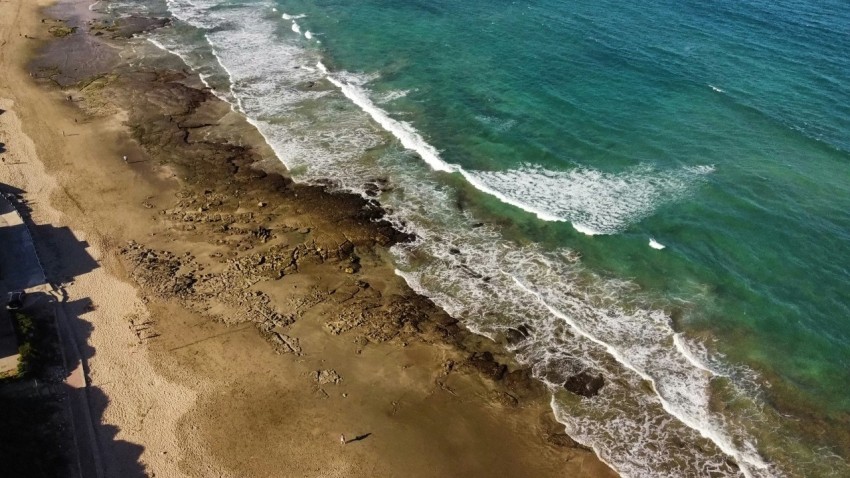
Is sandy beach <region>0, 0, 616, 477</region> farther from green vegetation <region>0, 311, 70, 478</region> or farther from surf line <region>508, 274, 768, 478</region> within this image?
surf line <region>508, 274, 768, 478</region>

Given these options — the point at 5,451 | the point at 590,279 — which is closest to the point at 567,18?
the point at 590,279

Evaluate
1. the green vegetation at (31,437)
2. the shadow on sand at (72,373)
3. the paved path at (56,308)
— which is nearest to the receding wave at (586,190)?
the shadow on sand at (72,373)

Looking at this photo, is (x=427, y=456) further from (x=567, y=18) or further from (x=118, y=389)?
(x=567, y=18)

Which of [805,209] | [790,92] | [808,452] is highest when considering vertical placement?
[790,92]

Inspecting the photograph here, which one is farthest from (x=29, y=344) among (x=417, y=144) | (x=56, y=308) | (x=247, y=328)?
(x=417, y=144)

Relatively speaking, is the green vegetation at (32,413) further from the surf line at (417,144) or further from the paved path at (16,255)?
the surf line at (417,144)

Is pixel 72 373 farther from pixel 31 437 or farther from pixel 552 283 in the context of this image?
pixel 552 283
